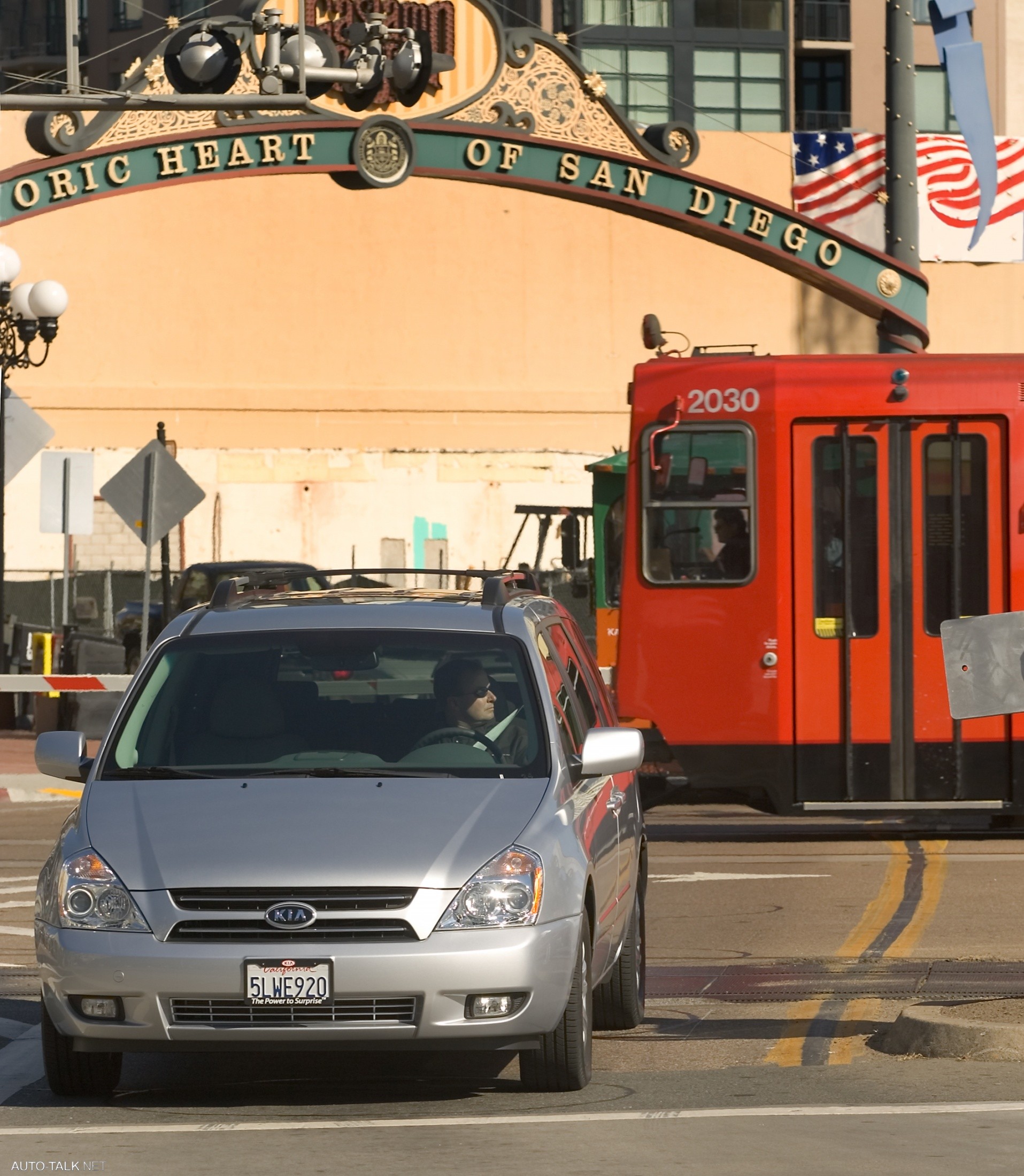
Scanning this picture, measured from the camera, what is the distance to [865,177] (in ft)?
151

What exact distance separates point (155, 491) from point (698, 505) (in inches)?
268

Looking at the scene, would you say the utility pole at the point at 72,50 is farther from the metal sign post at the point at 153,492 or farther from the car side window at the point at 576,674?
the car side window at the point at 576,674

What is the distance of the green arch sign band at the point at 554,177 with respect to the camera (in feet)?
110

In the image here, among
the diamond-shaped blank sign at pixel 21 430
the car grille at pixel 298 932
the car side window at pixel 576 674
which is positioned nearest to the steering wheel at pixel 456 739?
the car side window at pixel 576 674

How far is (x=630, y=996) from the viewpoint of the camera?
8562 millimetres

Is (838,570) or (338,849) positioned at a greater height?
(838,570)

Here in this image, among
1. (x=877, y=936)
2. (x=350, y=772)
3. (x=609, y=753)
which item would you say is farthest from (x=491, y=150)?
(x=350, y=772)

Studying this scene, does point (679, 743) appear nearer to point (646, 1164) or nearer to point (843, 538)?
point (843, 538)

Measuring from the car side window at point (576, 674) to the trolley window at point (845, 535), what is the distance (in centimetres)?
661

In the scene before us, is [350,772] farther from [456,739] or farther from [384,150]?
[384,150]

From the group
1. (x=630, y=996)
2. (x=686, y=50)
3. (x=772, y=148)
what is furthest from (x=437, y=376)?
(x=630, y=996)

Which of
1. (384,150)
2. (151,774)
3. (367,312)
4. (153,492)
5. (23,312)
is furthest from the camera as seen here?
(367,312)

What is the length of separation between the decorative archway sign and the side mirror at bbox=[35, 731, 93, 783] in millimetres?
26084

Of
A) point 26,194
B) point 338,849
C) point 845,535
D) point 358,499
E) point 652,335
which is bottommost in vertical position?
point 338,849
